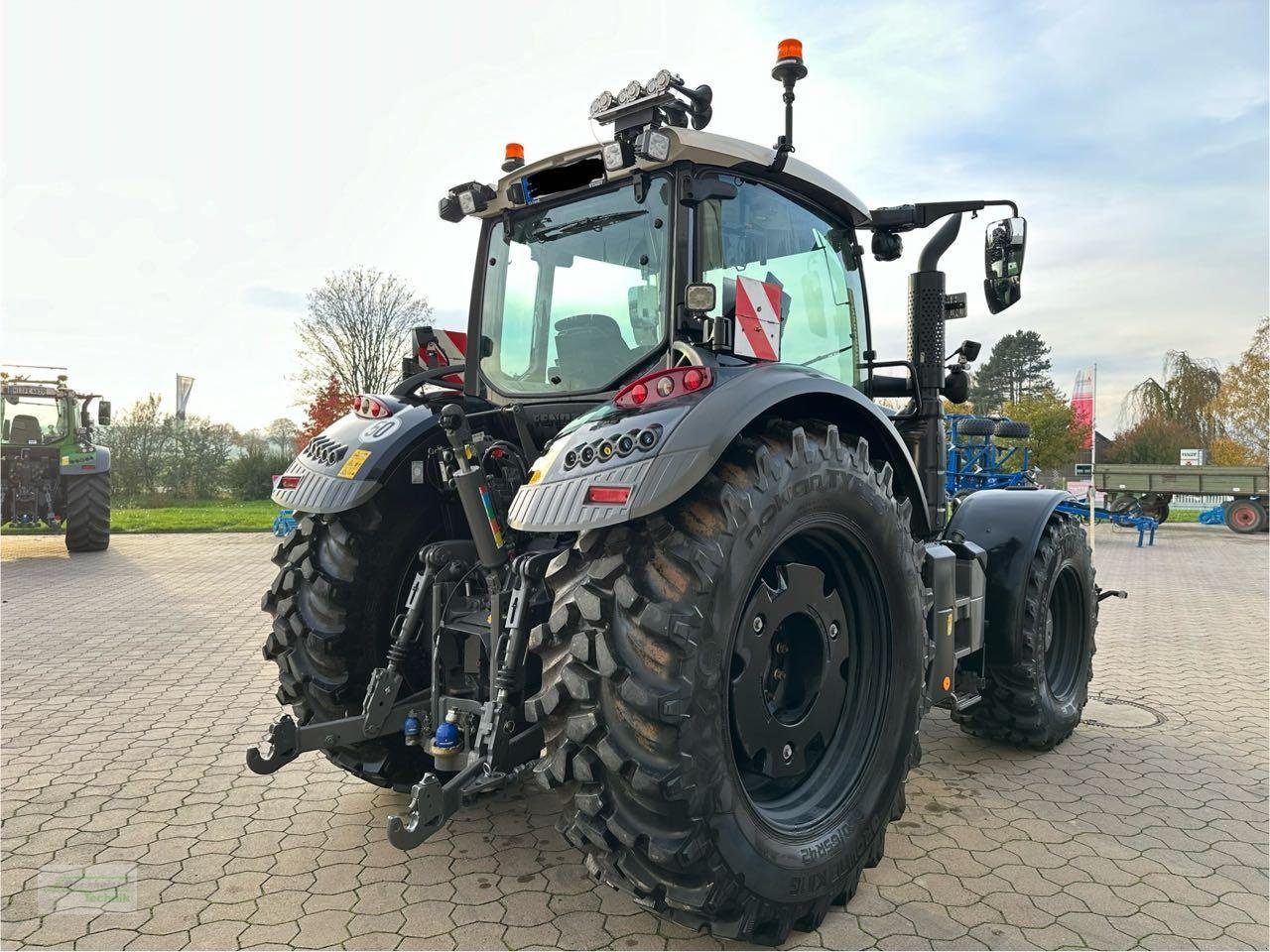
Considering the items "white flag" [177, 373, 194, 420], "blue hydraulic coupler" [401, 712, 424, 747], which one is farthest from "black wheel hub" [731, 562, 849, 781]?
"white flag" [177, 373, 194, 420]

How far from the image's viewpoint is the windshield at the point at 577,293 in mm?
3189

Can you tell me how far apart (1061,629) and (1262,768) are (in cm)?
112

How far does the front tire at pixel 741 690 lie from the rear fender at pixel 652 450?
13 cm

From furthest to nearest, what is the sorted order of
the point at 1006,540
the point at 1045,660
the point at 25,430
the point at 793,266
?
1. the point at 25,430
2. the point at 1045,660
3. the point at 1006,540
4. the point at 793,266

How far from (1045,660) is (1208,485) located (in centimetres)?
1924

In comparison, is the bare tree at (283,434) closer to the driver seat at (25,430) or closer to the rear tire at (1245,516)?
the driver seat at (25,430)

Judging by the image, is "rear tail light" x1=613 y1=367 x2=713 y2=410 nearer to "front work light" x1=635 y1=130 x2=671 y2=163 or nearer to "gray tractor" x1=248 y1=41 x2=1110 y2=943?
"gray tractor" x1=248 y1=41 x2=1110 y2=943

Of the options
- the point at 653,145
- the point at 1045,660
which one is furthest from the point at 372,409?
the point at 1045,660

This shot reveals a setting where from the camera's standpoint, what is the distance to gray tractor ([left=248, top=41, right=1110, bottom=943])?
2402mm

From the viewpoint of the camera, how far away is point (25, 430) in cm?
1479

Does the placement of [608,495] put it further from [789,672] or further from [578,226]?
[578,226]

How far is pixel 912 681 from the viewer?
124 inches

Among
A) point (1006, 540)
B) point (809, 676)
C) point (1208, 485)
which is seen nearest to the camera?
point (809, 676)

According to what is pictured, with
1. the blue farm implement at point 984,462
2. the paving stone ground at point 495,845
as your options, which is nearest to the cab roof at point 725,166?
the paving stone ground at point 495,845
